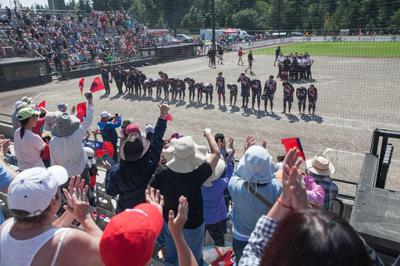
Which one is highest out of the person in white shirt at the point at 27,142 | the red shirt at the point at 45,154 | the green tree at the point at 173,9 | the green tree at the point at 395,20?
the green tree at the point at 173,9

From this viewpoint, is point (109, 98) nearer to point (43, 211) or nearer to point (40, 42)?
point (40, 42)

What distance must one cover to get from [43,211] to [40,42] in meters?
24.8

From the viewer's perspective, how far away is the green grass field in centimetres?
2268

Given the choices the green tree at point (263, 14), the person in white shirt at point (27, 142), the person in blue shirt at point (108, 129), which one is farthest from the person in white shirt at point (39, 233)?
the green tree at point (263, 14)

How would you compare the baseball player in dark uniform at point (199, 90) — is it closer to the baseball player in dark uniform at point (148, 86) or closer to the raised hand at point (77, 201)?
the baseball player in dark uniform at point (148, 86)

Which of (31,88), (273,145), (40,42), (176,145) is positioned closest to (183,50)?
(40,42)

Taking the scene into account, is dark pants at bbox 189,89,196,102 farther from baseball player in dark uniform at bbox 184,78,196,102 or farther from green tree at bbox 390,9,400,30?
green tree at bbox 390,9,400,30

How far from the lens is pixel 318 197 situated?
2.67m

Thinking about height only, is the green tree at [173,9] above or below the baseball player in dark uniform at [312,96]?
above

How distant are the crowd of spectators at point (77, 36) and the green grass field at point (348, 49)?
1031 cm

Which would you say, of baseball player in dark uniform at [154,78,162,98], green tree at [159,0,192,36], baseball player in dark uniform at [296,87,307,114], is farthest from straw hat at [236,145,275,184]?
green tree at [159,0,192,36]

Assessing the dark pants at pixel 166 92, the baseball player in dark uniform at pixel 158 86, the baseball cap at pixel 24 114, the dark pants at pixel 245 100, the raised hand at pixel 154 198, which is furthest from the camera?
the baseball player in dark uniform at pixel 158 86

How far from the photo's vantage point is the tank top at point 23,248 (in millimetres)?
1689

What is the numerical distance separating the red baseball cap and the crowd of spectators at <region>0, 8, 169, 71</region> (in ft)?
72.5
